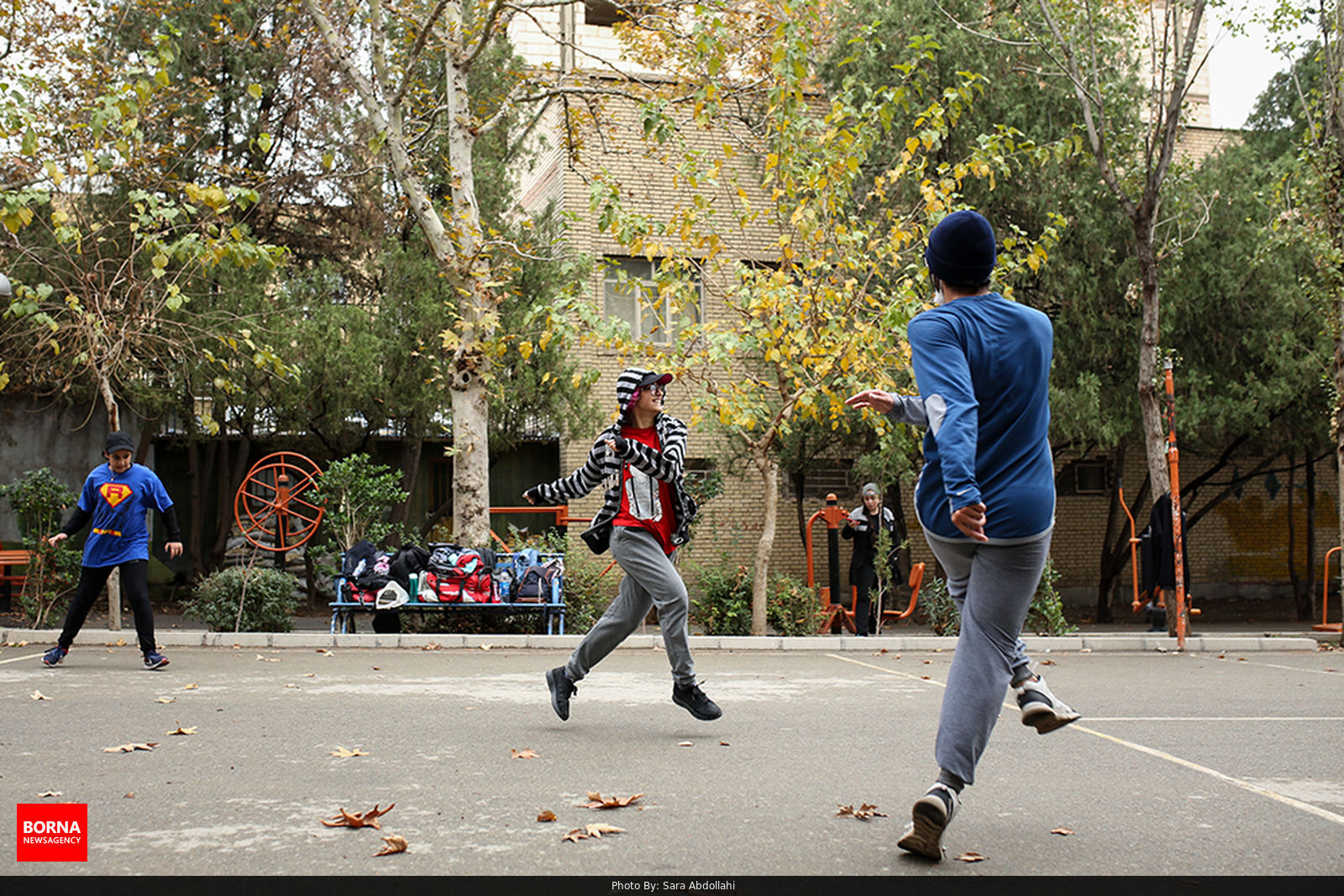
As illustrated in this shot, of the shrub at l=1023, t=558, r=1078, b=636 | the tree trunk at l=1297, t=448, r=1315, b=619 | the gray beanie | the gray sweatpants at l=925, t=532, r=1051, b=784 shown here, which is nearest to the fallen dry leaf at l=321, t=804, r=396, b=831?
the gray sweatpants at l=925, t=532, r=1051, b=784

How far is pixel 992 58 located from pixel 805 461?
7245mm

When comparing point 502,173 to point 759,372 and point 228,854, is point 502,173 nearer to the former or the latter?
point 759,372

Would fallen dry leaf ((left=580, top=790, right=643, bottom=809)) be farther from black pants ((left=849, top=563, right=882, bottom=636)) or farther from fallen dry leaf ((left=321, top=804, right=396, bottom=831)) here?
black pants ((left=849, top=563, right=882, bottom=636))

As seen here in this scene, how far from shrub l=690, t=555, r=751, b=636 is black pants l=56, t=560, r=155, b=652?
672cm

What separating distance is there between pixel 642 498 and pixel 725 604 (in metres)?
8.01

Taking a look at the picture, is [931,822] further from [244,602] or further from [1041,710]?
[244,602]

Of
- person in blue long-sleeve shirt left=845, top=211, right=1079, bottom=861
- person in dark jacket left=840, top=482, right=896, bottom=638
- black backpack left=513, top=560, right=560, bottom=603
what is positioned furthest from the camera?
person in dark jacket left=840, top=482, right=896, bottom=638

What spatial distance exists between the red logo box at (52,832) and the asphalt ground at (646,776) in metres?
0.05

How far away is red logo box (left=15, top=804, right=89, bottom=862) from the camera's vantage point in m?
3.74

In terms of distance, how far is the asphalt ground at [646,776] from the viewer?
373 cm

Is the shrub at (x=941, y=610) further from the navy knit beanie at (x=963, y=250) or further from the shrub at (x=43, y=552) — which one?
the shrub at (x=43, y=552)

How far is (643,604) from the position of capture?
6.39 m
